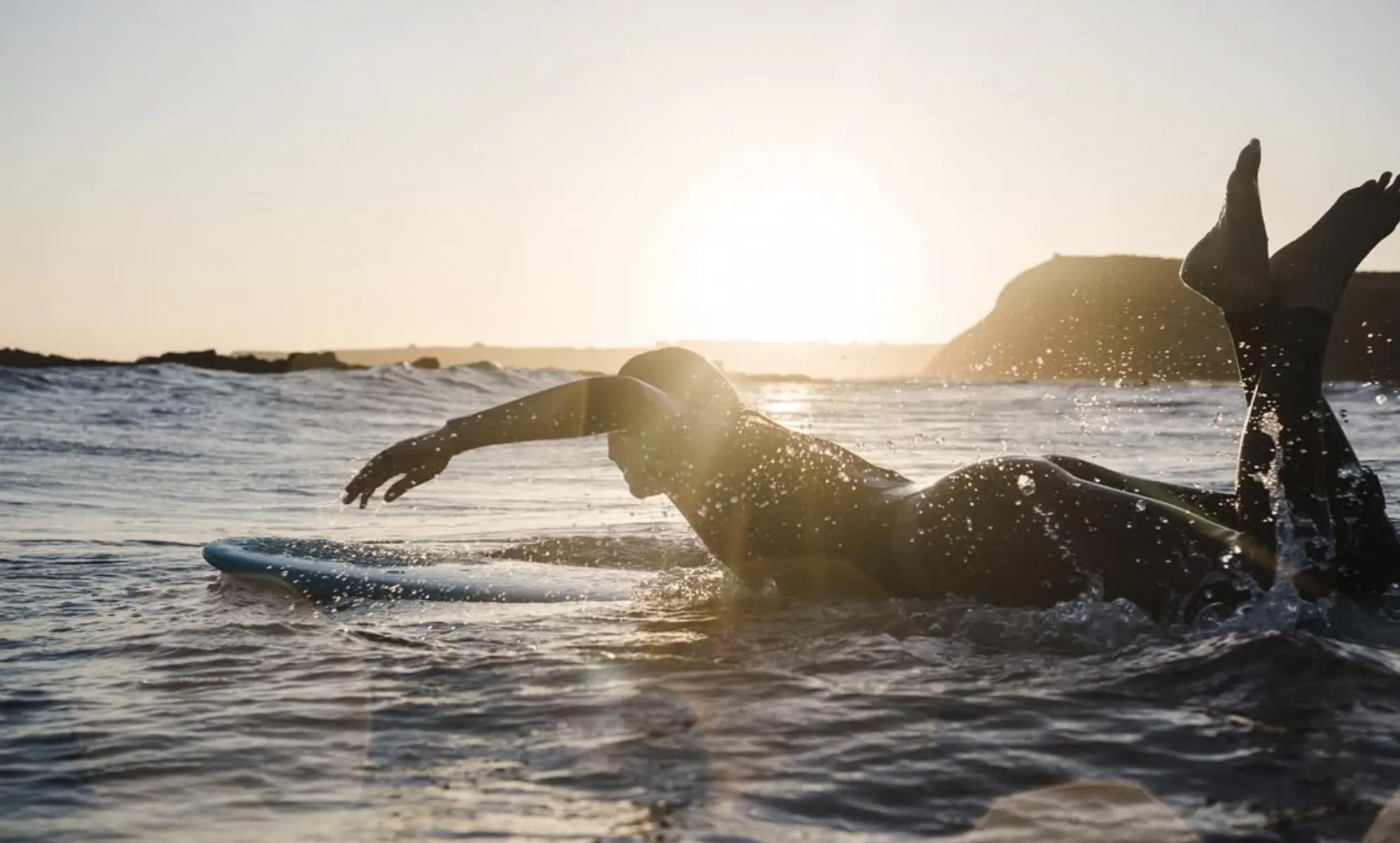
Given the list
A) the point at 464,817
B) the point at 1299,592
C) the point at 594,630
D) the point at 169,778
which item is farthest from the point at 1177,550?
the point at 169,778

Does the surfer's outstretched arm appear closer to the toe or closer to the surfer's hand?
the surfer's hand

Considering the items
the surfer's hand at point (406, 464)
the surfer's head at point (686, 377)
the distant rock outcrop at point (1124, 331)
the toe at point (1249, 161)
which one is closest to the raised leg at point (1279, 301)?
the toe at point (1249, 161)

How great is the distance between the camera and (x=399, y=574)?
18.7 ft

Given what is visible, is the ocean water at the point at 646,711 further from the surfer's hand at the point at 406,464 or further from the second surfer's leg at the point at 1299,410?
the surfer's hand at the point at 406,464

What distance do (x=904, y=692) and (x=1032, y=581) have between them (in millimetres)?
844

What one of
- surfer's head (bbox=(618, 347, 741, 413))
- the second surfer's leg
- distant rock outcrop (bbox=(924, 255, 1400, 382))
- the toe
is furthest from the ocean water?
distant rock outcrop (bbox=(924, 255, 1400, 382))

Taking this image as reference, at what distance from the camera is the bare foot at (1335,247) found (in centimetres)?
414

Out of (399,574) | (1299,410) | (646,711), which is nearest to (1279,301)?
(1299,410)

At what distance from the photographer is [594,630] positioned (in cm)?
453

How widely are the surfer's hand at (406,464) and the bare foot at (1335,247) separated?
300 cm

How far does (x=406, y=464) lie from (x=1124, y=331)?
101427mm

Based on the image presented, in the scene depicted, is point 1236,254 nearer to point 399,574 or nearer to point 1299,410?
point 1299,410

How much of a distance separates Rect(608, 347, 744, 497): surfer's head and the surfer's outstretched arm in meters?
0.19

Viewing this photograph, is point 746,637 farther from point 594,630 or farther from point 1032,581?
point 1032,581
